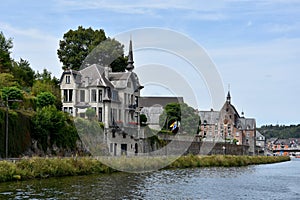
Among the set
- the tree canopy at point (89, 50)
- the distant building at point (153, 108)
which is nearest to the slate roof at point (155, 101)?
the distant building at point (153, 108)

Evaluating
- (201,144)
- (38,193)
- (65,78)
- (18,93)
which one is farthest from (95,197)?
(201,144)

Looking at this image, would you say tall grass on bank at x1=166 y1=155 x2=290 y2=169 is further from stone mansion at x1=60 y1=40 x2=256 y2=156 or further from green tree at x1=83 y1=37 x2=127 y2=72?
green tree at x1=83 y1=37 x2=127 y2=72

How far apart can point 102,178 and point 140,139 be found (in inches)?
1366

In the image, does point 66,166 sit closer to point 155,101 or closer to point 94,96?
point 94,96

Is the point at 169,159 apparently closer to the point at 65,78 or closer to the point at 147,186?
the point at 65,78

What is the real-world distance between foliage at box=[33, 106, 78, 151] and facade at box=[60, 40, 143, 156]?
10759 mm

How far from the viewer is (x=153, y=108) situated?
427 ft

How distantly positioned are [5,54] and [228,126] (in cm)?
9073

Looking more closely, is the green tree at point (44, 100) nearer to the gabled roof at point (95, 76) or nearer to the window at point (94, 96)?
the window at point (94, 96)

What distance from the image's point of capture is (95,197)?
113 ft

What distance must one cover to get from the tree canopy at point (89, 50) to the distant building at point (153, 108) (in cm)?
1931

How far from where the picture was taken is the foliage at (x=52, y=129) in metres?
59.2

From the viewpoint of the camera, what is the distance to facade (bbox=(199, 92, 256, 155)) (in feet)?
519

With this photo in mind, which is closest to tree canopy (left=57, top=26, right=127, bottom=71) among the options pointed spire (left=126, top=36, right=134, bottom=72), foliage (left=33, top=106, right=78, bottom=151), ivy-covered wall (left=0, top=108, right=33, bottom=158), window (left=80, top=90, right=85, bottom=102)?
pointed spire (left=126, top=36, right=134, bottom=72)
